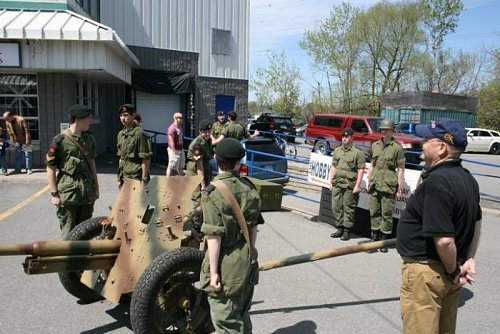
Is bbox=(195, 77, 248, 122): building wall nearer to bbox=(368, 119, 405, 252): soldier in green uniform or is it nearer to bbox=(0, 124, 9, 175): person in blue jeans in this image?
bbox=(0, 124, 9, 175): person in blue jeans

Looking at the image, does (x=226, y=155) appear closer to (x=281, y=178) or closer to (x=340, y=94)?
(x=281, y=178)

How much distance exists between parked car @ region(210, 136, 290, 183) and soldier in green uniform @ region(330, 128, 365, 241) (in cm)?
316

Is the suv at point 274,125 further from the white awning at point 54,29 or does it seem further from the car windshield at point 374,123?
the white awning at point 54,29

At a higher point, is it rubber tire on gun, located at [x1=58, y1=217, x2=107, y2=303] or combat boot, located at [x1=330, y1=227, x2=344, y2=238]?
rubber tire on gun, located at [x1=58, y1=217, x2=107, y2=303]

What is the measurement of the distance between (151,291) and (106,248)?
57 centimetres

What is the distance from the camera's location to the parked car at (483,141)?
89.4 feet

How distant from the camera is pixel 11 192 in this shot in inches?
383

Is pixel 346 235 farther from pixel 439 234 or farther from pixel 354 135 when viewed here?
pixel 354 135

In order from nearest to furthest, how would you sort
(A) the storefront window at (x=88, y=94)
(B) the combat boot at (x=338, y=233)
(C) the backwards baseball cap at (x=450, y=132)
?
(C) the backwards baseball cap at (x=450, y=132), (B) the combat boot at (x=338, y=233), (A) the storefront window at (x=88, y=94)

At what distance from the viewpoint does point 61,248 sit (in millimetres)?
3344

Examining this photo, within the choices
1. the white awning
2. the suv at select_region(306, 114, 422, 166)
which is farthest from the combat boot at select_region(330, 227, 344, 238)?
the suv at select_region(306, 114, 422, 166)

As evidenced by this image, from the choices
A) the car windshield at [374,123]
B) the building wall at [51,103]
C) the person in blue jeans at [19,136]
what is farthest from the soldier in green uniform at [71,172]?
the car windshield at [374,123]

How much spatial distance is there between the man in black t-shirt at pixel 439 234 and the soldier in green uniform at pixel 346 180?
3.90m

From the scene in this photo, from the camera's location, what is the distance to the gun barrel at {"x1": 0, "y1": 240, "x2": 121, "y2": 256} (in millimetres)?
3172
